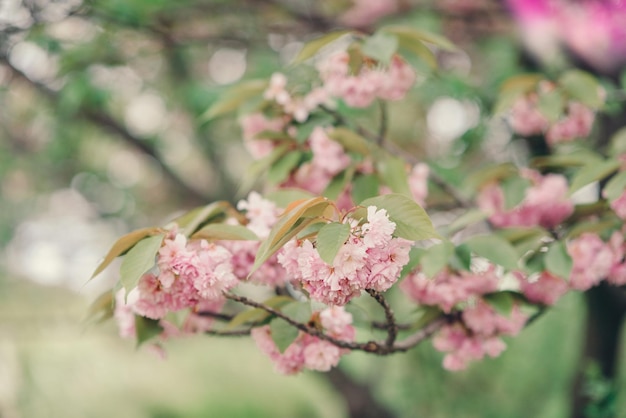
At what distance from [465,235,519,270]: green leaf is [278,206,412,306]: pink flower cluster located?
38 cm

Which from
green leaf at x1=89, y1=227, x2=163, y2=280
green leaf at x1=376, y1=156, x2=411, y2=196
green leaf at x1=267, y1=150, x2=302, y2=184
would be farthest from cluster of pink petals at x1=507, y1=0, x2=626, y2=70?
green leaf at x1=89, y1=227, x2=163, y2=280

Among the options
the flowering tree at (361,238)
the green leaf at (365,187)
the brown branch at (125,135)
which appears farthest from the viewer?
the brown branch at (125,135)

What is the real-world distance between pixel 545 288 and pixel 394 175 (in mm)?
459

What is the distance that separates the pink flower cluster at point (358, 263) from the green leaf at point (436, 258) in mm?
241

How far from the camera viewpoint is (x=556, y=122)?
5.60ft

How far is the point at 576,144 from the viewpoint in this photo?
2.27 metres

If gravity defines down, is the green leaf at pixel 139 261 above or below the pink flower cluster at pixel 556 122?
above

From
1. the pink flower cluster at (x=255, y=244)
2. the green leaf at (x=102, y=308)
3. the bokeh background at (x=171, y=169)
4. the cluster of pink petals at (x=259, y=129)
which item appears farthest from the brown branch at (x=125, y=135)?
the pink flower cluster at (x=255, y=244)

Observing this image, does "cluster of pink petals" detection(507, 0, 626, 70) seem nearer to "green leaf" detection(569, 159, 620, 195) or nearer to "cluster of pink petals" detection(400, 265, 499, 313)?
"green leaf" detection(569, 159, 620, 195)

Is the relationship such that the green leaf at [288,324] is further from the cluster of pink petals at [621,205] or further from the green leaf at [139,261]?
the cluster of pink petals at [621,205]

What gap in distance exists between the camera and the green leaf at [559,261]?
1.29 metres

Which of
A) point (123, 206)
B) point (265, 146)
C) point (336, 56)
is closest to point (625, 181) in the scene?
point (336, 56)

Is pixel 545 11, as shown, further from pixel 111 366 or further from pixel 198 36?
pixel 111 366

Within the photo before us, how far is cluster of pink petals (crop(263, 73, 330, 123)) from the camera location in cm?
150
